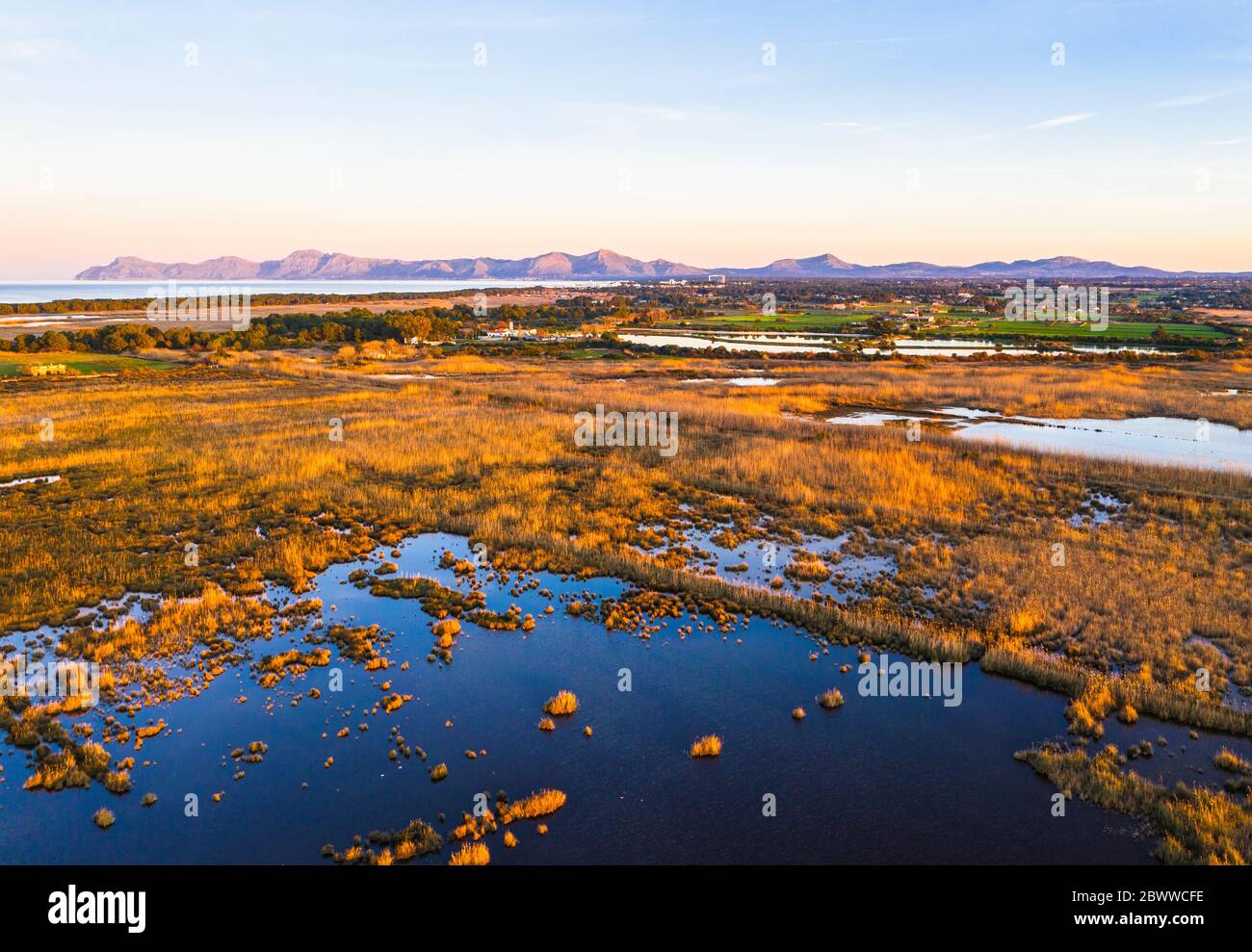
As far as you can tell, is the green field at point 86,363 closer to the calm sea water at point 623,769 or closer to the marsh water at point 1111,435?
the calm sea water at point 623,769

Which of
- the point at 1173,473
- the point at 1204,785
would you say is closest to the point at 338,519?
the point at 1204,785

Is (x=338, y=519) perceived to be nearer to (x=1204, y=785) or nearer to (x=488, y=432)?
(x=488, y=432)

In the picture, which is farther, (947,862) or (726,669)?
(726,669)

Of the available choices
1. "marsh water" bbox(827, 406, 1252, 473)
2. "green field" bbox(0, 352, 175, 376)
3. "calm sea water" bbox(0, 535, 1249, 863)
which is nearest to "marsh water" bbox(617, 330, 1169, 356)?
"marsh water" bbox(827, 406, 1252, 473)

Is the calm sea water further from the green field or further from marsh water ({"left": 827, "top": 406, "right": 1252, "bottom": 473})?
the green field

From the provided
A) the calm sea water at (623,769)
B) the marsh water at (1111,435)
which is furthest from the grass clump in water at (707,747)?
the marsh water at (1111,435)

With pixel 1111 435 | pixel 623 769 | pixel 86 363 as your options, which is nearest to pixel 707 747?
pixel 623 769

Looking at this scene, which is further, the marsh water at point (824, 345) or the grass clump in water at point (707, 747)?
the marsh water at point (824, 345)
